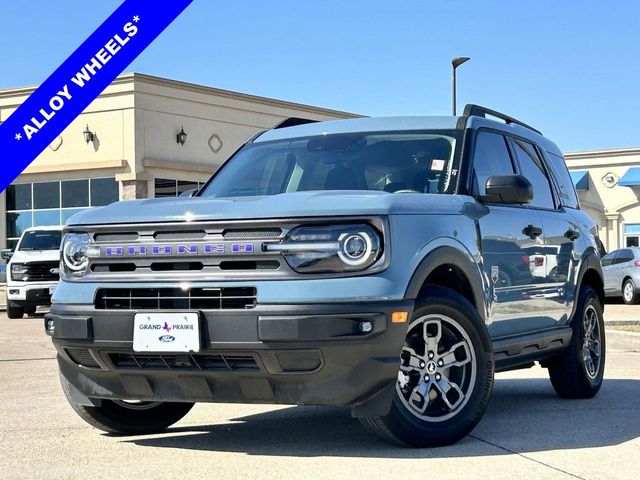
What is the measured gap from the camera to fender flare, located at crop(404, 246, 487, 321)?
5.40 meters

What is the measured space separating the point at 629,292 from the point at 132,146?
16.7 m

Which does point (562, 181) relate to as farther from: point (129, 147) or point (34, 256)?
point (129, 147)

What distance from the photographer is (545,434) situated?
6.24m

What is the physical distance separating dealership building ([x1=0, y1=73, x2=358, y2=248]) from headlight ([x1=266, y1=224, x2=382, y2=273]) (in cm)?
2898

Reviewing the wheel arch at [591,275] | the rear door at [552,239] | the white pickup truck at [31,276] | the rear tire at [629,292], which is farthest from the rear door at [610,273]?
the rear door at [552,239]

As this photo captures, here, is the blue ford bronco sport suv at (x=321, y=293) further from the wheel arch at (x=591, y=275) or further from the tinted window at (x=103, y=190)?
the tinted window at (x=103, y=190)

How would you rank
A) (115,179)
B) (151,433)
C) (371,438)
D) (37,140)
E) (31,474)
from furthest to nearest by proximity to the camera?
(115,179) < (37,140) < (151,433) < (371,438) < (31,474)

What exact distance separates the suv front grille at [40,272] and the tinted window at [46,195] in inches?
631

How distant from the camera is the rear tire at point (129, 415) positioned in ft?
20.1

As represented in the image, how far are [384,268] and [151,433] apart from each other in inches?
80.9

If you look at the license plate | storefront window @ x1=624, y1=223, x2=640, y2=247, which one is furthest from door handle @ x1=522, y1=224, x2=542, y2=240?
storefront window @ x1=624, y1=223, x2=640, y2=247

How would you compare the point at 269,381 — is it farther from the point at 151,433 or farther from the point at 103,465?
the point at 151,433

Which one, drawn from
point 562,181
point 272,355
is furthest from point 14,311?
point 272,355

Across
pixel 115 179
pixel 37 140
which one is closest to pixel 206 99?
pixel 115 179
